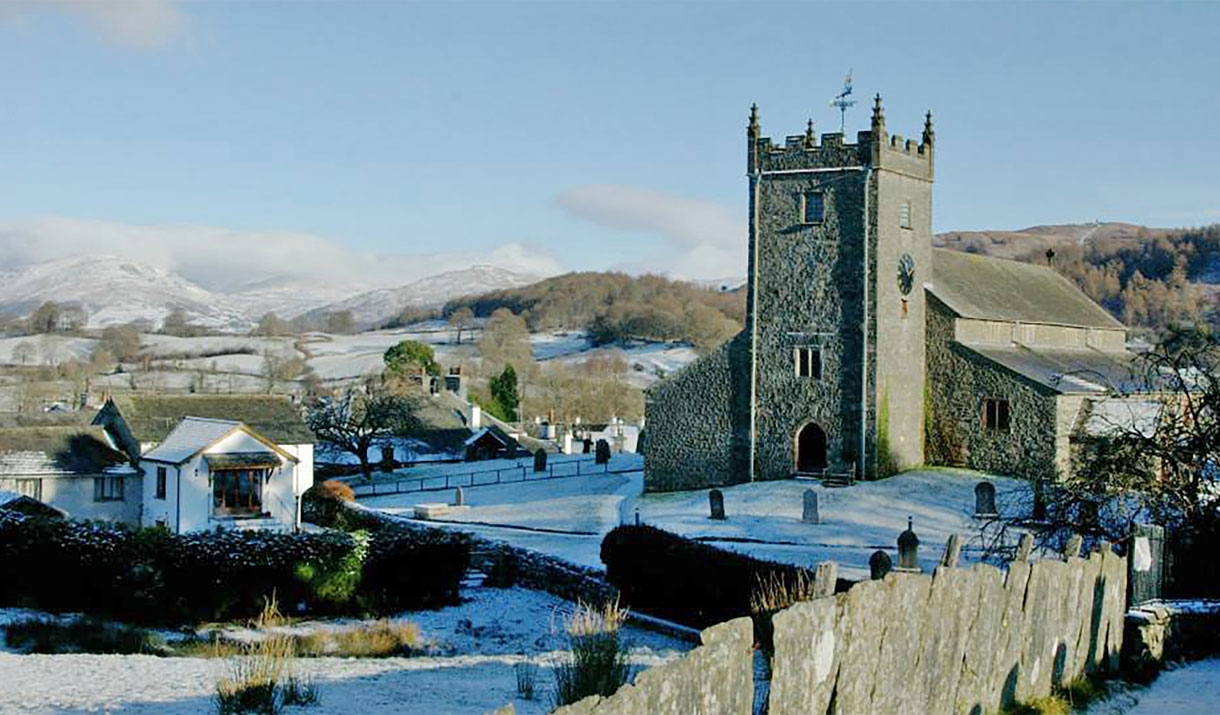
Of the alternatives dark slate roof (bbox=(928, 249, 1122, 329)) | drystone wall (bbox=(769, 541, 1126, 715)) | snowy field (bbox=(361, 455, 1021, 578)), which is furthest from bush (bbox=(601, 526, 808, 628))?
dark slate roof (bbox=(928, 249, 1122, 329))

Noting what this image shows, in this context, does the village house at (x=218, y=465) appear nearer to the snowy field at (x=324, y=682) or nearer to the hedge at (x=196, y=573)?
the hedge at (x=196, y=573)

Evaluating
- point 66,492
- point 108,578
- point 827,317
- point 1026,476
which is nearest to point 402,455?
point 66,492

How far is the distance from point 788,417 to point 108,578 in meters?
23.8

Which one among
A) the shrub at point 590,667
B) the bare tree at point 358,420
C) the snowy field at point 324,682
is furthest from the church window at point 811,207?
the shrub at point 590,667

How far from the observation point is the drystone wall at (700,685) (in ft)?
26.2

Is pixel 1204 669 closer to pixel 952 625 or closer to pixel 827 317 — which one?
pixel 952 625

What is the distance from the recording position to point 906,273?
4259 cm

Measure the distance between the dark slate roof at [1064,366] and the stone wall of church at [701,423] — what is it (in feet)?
25.8

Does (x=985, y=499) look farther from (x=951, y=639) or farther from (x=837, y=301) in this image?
(x=951, y=639)

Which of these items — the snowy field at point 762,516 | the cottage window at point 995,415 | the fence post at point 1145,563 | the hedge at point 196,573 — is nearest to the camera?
the fence post at point 1145,563

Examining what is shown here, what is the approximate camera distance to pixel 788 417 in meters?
42.8

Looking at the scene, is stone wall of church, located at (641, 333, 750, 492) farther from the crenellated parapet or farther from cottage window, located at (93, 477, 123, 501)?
cottage window, located at (93, 477, 123, 501)

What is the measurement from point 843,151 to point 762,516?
1279 cm

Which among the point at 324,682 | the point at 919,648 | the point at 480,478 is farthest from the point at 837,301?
the point at 919,648
